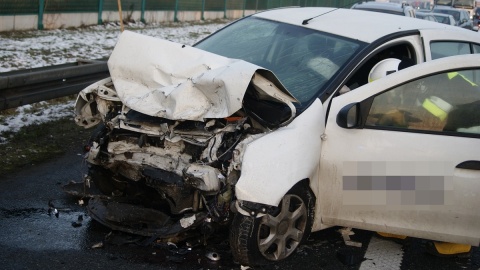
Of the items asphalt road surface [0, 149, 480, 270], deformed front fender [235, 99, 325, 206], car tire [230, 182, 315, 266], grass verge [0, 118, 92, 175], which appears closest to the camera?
deformed front fender [235, 99, 325, 206]

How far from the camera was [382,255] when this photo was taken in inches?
203

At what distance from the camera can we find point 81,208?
562cm

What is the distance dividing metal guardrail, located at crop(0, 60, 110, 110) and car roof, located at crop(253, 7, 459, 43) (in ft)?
8.65

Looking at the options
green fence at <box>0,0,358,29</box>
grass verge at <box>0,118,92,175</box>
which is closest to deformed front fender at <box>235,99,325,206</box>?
grass verge at <box>0,118,92,175</box>

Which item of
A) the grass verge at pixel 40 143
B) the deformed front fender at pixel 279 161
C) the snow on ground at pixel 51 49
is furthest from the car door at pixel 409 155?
the snow on ground at pixel 51 49

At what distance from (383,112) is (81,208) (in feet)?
8.35

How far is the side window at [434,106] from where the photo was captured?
4852mm

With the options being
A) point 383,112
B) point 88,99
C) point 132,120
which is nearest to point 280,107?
point 383,112

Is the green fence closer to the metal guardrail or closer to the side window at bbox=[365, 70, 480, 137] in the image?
the metal guardrail

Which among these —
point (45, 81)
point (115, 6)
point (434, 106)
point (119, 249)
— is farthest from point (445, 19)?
point (119, 249)

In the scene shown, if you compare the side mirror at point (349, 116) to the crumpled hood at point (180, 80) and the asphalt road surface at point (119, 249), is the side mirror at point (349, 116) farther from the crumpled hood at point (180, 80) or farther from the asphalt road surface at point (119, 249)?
the asphalt road surface at point (119, 249)

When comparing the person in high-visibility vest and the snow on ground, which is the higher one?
the person in high-visibility vest

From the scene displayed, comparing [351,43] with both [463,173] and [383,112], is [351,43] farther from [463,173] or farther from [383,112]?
[463,173]

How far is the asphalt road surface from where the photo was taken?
182 inches
